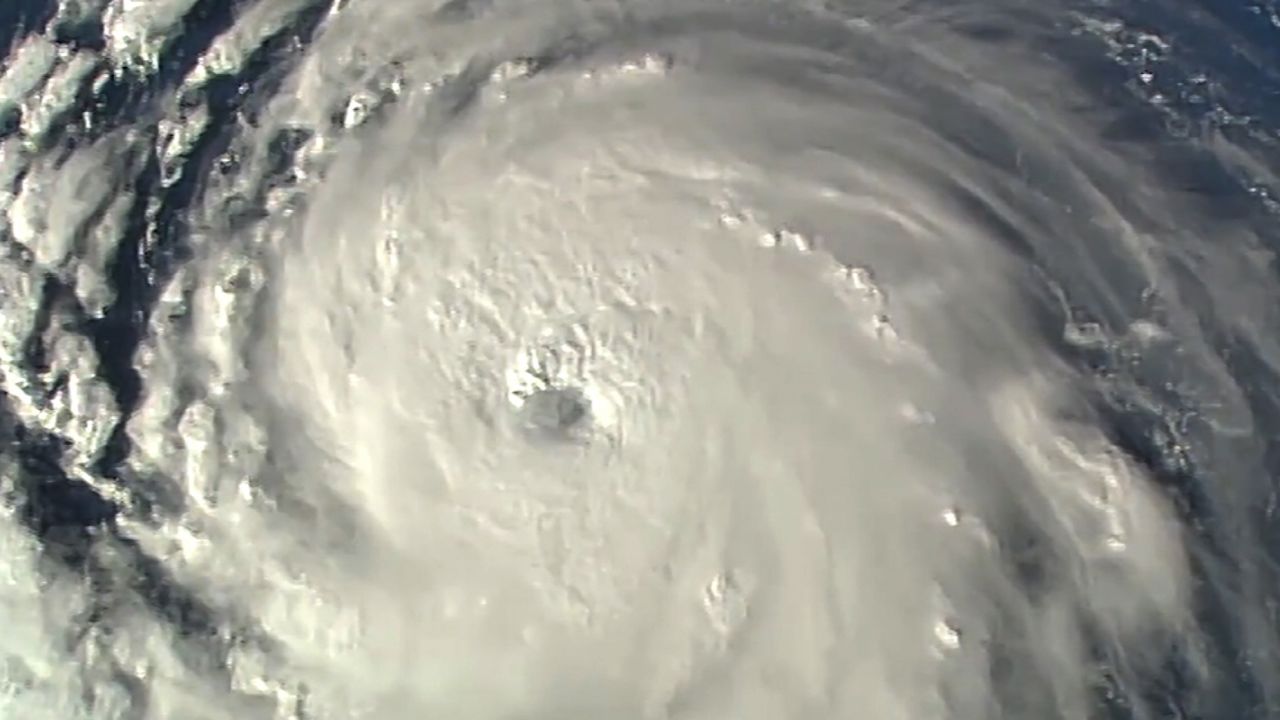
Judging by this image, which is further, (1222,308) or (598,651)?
(1222,308)

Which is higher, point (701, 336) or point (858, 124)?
point (858, 124)

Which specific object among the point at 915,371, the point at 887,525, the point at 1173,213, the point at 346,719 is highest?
the point at 1173,213

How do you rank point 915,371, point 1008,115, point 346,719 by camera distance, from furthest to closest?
point 1008,115, point 915,371, point 346,719

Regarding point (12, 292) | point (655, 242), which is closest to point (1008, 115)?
point (655, 242)

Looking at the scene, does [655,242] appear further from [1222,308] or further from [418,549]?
[1222,308]

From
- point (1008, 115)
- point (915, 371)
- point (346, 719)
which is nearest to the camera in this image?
point (346, 719)

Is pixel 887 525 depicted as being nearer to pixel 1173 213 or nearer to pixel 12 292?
pixel 1173 213
